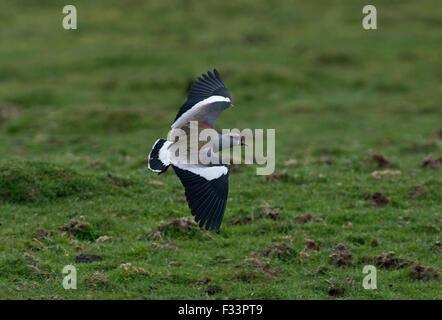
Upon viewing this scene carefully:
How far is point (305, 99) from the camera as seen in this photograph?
2191 centimetres

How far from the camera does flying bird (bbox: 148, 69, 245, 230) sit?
27.4ft

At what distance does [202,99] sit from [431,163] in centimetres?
606

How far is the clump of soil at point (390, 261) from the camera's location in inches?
360

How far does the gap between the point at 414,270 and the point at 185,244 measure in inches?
126

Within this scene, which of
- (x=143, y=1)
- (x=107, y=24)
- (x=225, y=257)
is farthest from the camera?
(x=143, y=1)

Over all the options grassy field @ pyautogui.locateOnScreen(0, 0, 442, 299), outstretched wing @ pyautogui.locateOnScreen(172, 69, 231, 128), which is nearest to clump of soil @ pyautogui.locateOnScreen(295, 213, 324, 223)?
grassy field @ pyautogui.locateOnScreen(0, 0, 442, 299)

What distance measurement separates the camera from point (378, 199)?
1151 centimetres

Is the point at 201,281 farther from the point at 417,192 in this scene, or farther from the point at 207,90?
the point at 417,192

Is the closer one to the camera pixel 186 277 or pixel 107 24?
pixel 186 277

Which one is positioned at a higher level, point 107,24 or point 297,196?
point 107,24

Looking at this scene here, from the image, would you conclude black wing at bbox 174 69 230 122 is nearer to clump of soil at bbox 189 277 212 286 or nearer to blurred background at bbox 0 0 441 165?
clump of soil at bbox 189 277 212 286

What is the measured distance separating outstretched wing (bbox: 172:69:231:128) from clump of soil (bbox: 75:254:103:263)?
2129 millimetres

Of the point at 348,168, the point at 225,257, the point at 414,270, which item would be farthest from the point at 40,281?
the point at 348,168
